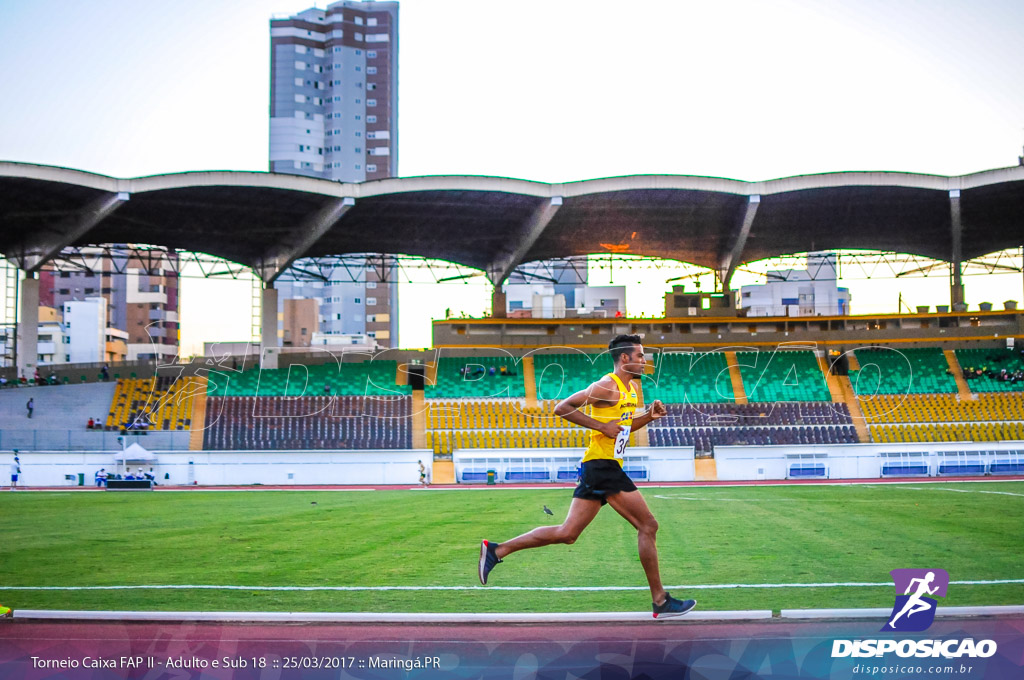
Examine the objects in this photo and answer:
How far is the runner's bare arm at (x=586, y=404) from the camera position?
26.4 feet

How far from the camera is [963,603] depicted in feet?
29.2

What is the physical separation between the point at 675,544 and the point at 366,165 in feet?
360

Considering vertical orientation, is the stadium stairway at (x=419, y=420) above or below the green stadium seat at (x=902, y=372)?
below

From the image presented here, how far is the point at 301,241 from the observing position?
5284 cm

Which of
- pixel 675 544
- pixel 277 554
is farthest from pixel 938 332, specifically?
pixel 277 554

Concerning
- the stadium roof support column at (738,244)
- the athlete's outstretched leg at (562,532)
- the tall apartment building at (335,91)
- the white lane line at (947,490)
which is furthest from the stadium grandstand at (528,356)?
the tall apartment building at (335,91)

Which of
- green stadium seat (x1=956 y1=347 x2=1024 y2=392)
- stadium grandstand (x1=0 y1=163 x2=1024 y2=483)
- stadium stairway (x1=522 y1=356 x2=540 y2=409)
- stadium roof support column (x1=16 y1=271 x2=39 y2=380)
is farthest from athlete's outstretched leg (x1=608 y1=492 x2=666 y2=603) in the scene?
stadium roof support column (x1=16 y1=271 x2=39 y2=380)

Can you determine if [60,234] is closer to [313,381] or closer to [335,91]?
[313,381]

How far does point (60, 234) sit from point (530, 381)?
91.9ft

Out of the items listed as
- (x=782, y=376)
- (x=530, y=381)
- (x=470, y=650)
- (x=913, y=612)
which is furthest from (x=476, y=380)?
(x=913, y=612)

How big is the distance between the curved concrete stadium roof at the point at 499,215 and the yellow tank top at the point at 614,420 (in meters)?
39.7

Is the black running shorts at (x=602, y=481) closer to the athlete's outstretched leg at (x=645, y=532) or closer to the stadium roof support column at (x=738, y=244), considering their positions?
the athlete's outstretched leg at (x=645, y=532)

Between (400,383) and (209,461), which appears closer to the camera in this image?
(209,461)

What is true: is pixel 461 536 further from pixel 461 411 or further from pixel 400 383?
pixel 400 383
